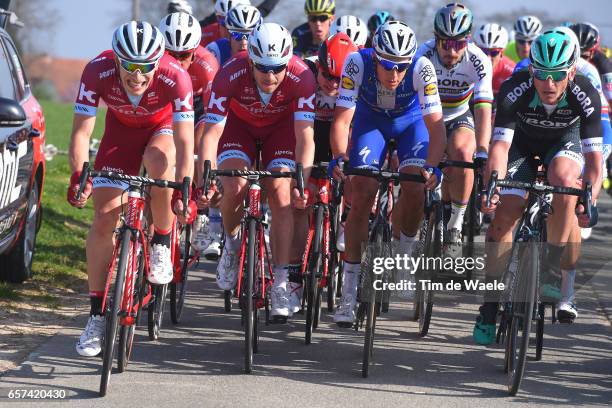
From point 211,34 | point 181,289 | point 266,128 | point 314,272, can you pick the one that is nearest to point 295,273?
point 314,272

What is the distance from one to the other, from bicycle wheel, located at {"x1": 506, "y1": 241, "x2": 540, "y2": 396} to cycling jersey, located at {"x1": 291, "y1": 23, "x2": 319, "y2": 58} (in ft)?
20.0

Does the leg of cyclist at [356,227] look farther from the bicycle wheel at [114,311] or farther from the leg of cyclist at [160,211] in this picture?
the bicycle wheel at [114,311]

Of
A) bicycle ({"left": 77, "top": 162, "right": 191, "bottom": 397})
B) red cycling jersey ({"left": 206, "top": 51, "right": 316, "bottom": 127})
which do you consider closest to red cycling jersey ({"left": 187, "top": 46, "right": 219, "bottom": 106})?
red cycling jersey ({"left": 206, "top": 51, "right": 316, "bottom": 127})

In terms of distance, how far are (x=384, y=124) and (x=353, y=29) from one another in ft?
8.66

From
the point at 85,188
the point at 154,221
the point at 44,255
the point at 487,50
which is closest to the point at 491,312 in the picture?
the point at 154,221

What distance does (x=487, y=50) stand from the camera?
13.6 meters

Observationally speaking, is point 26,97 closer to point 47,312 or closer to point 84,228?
point 47,312

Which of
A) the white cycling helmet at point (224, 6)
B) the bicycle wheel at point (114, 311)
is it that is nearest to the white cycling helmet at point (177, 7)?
the white cycling helmet at point (224, 6)

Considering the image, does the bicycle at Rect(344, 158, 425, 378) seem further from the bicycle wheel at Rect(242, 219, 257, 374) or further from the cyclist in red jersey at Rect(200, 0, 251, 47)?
the cyclist in red jersey at Rect(200, 0, 251, 47)

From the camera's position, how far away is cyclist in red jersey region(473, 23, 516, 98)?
1350 cm

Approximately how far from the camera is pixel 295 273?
873cm

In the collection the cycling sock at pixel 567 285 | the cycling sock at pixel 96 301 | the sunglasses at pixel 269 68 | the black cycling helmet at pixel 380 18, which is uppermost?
the black cycling helmet at pixel 380 18

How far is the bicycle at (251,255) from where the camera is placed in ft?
24.3

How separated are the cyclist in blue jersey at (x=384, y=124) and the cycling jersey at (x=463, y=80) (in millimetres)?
1228
